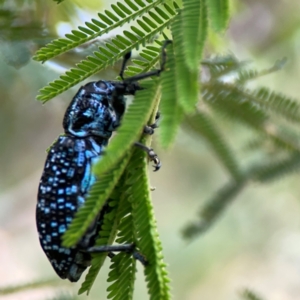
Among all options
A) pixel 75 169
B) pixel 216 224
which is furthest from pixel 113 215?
pixel 216 224

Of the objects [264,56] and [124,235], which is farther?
[264,56]

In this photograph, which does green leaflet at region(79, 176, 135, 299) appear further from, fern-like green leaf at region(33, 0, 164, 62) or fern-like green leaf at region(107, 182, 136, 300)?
fern-like green leaf at region(33, 0, 164, 62)

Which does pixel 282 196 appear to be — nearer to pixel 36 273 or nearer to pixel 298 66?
pixel 298 66

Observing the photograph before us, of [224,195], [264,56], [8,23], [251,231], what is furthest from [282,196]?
[8,23]

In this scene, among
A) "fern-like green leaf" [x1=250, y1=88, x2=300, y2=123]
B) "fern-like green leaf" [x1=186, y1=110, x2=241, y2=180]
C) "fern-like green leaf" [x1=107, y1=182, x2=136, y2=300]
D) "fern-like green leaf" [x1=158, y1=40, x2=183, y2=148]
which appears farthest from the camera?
"fern-like green leaf" [x1=186, y1=110, x2=241, y2=180]

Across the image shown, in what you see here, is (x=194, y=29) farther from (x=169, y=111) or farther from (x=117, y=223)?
(x=117, y=223)

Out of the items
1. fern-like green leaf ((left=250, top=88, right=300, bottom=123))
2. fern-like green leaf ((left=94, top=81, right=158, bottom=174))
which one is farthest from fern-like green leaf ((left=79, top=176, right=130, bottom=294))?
fern-like green leaf ((left=250, top=88, right=300, bottom=123))
